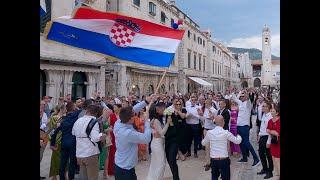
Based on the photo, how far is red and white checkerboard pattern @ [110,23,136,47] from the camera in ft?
18.8

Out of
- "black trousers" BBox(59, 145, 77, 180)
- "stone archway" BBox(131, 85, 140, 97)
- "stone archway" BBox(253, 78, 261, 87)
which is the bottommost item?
"black trousers" BBox(59, 145, 77, 180)

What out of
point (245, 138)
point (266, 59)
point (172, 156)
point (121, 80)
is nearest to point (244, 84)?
point (266, 59)

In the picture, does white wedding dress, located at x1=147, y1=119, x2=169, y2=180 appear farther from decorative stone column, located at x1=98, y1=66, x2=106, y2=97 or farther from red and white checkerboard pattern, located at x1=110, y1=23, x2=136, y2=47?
decorative stone column, located at x1=98, y1=66, x2=106, y2=97

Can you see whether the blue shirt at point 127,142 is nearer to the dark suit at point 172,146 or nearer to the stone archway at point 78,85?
the dark suit at point 172,146

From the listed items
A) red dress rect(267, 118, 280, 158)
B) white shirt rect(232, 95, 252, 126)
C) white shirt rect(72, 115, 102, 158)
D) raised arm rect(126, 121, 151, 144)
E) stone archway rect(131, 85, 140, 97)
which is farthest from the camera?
stone archway rect(131, 85, 140, 97)

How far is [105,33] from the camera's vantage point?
18.9 feet

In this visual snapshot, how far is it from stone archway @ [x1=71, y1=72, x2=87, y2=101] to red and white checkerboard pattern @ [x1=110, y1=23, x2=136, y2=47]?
545 inches

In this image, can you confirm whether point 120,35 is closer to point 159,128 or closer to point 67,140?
point 159,128

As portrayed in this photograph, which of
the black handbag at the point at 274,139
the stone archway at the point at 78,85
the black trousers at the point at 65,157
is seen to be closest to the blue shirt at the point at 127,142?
the black trousers at the point at 65,157

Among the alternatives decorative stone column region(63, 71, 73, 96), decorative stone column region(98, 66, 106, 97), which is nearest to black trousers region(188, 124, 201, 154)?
decorative stone column region(63, 71, 73, 96)

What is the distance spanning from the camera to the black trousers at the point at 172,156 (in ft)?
24.0
